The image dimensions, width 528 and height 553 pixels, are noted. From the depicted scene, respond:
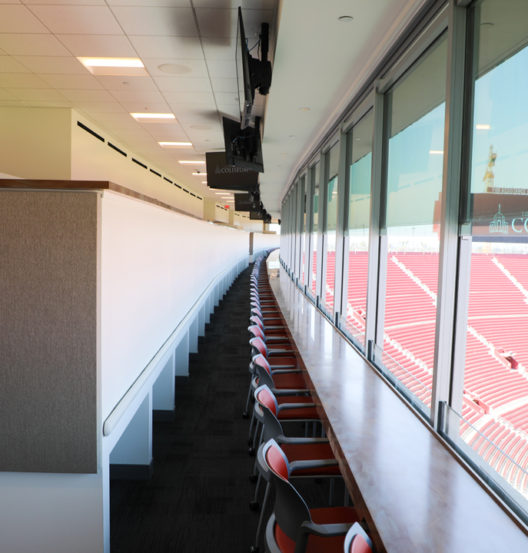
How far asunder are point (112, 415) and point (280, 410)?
4.47ft

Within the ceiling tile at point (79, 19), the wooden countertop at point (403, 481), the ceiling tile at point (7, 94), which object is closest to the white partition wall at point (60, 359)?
the wooden countertop at point (403, 481)

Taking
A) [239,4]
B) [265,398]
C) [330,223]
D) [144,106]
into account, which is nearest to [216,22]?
[239,4]

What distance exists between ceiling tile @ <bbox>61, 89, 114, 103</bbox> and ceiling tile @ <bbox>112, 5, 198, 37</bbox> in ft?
6.74

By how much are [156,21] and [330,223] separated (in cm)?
360

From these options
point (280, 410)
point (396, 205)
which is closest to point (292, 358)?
point (280, 410)

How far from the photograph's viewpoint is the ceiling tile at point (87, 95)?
6.03 meters

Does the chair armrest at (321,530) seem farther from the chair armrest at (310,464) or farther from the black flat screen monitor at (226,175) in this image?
the black flat screen monitor at (226,175)

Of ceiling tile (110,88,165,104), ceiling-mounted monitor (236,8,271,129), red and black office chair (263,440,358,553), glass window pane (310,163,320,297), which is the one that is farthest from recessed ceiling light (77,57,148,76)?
red and black office chair (263,440,358,553)

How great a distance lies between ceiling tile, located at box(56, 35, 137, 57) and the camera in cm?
436

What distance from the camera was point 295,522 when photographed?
1741 millimetres

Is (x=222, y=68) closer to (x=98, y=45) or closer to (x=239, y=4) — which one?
(x=98, y=45)

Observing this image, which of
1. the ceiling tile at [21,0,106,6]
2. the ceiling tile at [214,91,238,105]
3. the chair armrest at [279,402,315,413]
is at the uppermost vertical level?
the ceiling tile at [214,91,238,105]

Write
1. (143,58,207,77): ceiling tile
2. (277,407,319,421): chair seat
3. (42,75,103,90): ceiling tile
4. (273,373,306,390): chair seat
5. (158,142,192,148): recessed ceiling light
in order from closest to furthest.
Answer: (277,407,319,421): chair seat → (273,373,306,390): chair seat → (143,58,207,77): ceiling tile → (42,75,103,90): ceiling tile → (158,142,192,148): recessed ceiling light

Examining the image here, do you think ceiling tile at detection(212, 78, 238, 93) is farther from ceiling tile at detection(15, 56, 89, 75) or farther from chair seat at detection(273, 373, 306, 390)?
chair seat at detection(273, 373, 306, 390)
